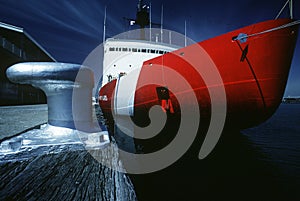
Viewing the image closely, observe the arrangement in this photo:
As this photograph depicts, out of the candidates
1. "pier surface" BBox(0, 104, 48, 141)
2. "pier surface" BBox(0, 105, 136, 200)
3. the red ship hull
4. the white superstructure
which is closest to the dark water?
the red ship hull

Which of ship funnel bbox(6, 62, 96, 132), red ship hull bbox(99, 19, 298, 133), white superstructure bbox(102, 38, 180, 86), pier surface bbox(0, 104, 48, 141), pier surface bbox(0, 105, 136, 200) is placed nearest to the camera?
pier surface bbox(0, 105, 136, 200)

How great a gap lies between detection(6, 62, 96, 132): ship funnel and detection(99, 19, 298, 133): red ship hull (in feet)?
7.80

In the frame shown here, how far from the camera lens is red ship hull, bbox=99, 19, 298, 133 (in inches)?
101

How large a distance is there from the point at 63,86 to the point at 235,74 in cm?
285

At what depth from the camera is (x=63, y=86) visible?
1.24 metres

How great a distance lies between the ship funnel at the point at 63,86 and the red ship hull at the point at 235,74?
7.80ft

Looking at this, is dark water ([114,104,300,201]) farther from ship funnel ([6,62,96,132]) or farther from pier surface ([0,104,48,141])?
pier surface ([0,104,48,141])

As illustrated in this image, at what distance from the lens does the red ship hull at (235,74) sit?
8.45 ft

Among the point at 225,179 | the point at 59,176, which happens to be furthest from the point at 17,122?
the point at 225,179

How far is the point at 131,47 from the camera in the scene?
9688 mm

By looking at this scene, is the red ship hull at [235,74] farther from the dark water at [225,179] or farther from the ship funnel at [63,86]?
the ship funnel at [63,86]

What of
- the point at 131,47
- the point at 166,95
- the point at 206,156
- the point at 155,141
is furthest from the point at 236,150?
the point at 131,47

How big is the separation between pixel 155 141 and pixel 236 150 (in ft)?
8.04

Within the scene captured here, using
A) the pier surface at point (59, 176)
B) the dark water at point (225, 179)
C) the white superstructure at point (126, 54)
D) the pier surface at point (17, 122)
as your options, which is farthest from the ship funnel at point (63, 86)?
→ the white superstructure at point (126, 54)
